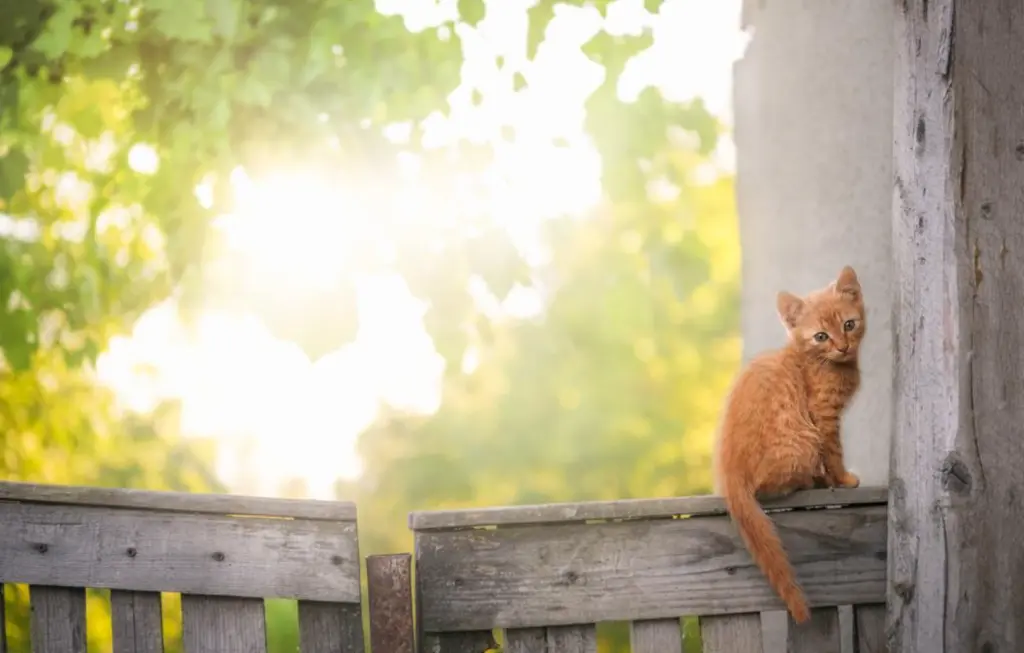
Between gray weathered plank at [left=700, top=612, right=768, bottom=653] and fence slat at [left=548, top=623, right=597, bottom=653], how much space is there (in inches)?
7.6

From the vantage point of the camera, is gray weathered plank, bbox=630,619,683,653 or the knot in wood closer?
the knot in wood

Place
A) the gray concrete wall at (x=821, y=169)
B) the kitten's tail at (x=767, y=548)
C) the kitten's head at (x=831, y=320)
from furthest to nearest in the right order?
1. the gray concrete wall at (x=821, y=169)
2. the kitten's head at (x=831, y=320)
3. the kitten's tail at (x=767, y=548)

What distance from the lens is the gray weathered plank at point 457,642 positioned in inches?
66.4

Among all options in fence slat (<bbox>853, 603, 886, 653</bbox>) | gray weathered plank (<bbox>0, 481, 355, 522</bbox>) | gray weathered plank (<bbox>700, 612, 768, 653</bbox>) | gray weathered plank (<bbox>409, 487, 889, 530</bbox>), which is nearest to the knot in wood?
gray weathered plank (<bbox>409, 487, 889, 530</bbox>)

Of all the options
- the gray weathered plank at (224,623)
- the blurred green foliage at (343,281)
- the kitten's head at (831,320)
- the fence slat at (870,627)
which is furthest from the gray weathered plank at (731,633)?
the blurred green foliage at (343,281)

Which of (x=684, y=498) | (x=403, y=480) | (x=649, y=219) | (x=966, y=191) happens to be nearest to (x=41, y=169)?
(x=403, y=480)

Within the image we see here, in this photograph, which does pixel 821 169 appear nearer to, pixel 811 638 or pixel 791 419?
pixel 791 419

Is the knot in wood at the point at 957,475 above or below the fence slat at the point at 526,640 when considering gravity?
above

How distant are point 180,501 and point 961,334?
1309 millimetres

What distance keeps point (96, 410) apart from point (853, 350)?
355 cm

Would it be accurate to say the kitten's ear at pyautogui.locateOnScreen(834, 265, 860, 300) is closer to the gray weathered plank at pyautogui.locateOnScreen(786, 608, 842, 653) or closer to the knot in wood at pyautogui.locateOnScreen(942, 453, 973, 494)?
the knot in wood at pyautogui.locateOnScreen(942, 453, 973, 494)

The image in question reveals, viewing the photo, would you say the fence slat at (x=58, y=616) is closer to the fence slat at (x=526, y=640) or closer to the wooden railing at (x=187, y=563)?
the wooden railing at (x=187, y=563)

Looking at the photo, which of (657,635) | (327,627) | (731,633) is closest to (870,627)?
(731,633)

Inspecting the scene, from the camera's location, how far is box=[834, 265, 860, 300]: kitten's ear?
72.5 inches
